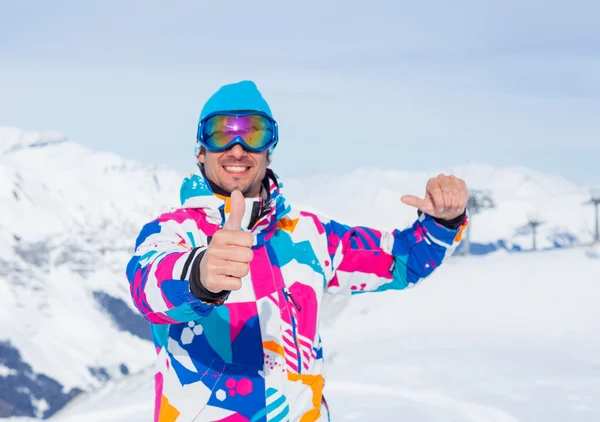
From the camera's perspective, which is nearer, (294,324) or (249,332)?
(249,332)

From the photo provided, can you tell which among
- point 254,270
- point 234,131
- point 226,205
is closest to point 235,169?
point 234,131

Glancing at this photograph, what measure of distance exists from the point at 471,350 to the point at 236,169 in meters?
11.0

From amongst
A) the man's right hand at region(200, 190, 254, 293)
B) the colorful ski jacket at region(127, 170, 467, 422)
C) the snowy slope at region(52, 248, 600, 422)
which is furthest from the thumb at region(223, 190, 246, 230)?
the snowy slope at region(52, 248, 600, 422)

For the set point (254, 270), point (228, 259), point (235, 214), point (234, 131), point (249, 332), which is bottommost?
point (249, 332)

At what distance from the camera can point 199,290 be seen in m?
2.50

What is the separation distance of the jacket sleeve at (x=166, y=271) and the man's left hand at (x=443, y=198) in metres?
1.27

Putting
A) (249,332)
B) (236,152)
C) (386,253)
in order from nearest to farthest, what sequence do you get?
(249,332) → (236,152) → (386,253)

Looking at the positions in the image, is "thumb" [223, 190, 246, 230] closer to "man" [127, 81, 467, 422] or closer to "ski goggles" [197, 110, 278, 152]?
"man" [127, 81, 467, 422]

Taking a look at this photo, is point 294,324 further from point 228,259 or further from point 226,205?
point 228,259

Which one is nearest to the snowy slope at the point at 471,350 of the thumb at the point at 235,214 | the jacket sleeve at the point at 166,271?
the jacket sleeve at the point at 166,271

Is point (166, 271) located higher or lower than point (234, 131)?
lower

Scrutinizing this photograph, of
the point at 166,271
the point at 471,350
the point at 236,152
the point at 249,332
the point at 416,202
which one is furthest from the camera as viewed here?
the point at 471,350

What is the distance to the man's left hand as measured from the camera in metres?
3.66

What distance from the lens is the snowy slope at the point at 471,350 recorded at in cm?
875
